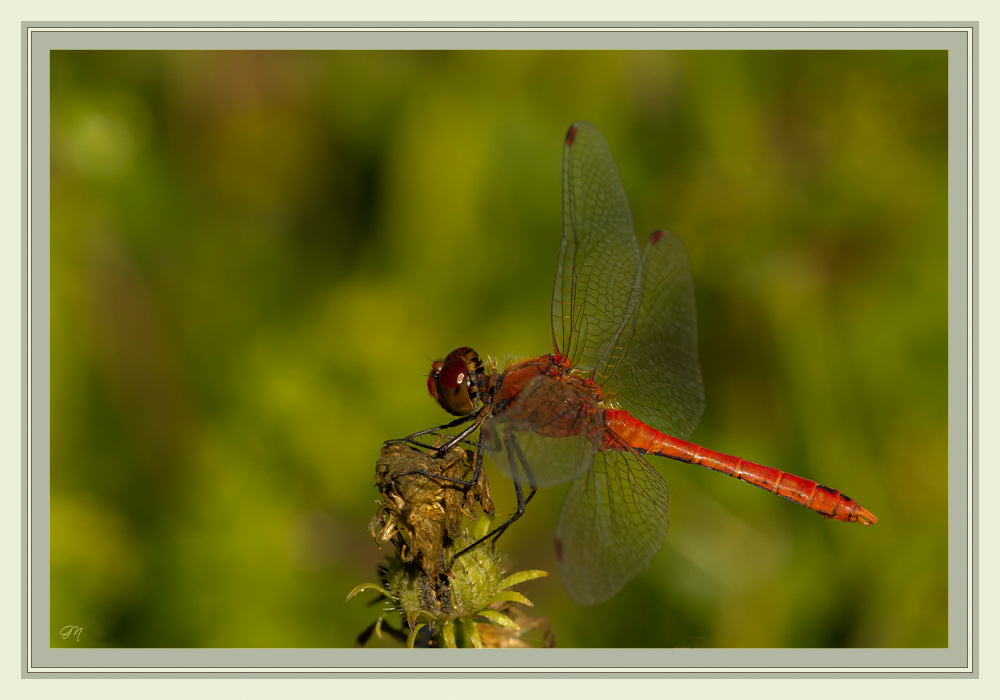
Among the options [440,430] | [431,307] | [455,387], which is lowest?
[440,430]

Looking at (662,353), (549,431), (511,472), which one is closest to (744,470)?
(662,353)

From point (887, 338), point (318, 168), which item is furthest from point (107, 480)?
point (887, 338)

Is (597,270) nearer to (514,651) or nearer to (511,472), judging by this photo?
(511,472)

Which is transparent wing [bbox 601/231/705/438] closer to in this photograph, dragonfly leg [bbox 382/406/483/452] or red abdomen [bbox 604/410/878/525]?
red abdomen [bbox 604/410/878/525]

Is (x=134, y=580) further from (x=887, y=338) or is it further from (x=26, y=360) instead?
(x=887, y=338)

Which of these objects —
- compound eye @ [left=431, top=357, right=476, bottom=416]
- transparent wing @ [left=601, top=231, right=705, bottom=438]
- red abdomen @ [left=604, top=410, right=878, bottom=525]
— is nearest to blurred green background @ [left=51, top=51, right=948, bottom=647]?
red abdomen @ [left=604, top=410, right=878, bottom=525]

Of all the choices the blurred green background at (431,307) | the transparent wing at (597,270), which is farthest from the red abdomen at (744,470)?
the blurred green background at (431,307)

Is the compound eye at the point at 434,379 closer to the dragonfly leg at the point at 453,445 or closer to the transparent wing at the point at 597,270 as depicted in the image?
the dragonfly leg at the point at 453,445
